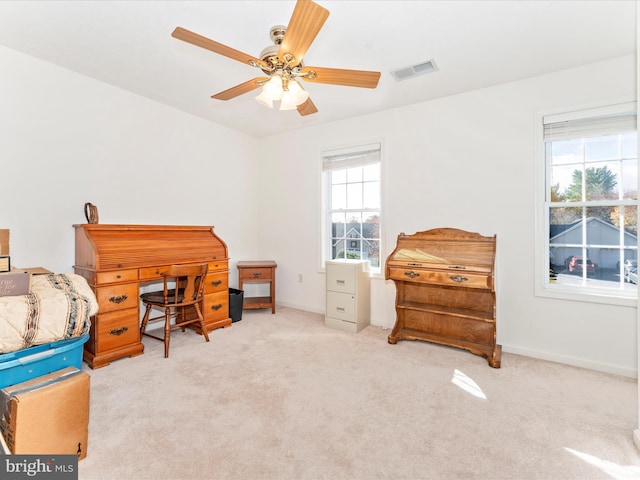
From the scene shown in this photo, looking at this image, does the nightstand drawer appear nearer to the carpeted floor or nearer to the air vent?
the carpeted floor

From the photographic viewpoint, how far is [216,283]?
3598 millimetres

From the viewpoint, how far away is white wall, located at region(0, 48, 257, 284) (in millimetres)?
2602

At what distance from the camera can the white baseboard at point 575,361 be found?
253 centimetres

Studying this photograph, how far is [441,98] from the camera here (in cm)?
333

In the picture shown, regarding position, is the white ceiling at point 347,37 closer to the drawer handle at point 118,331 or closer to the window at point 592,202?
the window at point 592,202

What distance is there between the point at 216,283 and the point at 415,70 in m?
2.99

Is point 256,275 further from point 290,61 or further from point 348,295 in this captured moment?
point 290,61

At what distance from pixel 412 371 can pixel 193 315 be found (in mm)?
2381

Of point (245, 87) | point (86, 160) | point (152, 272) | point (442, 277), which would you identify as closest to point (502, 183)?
point (442, 277)

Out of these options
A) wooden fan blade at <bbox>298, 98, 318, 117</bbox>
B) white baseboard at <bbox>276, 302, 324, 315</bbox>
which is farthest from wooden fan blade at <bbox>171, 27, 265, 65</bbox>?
white baseboard at <bbox>276, 302, 324, 315</bbox>

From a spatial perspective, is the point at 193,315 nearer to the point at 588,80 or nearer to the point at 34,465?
the point at 34,465

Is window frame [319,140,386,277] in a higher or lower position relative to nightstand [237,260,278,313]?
higher

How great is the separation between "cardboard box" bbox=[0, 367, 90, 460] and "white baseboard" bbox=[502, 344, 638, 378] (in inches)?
131

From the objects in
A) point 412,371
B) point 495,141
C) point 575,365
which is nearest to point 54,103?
point 412,371
